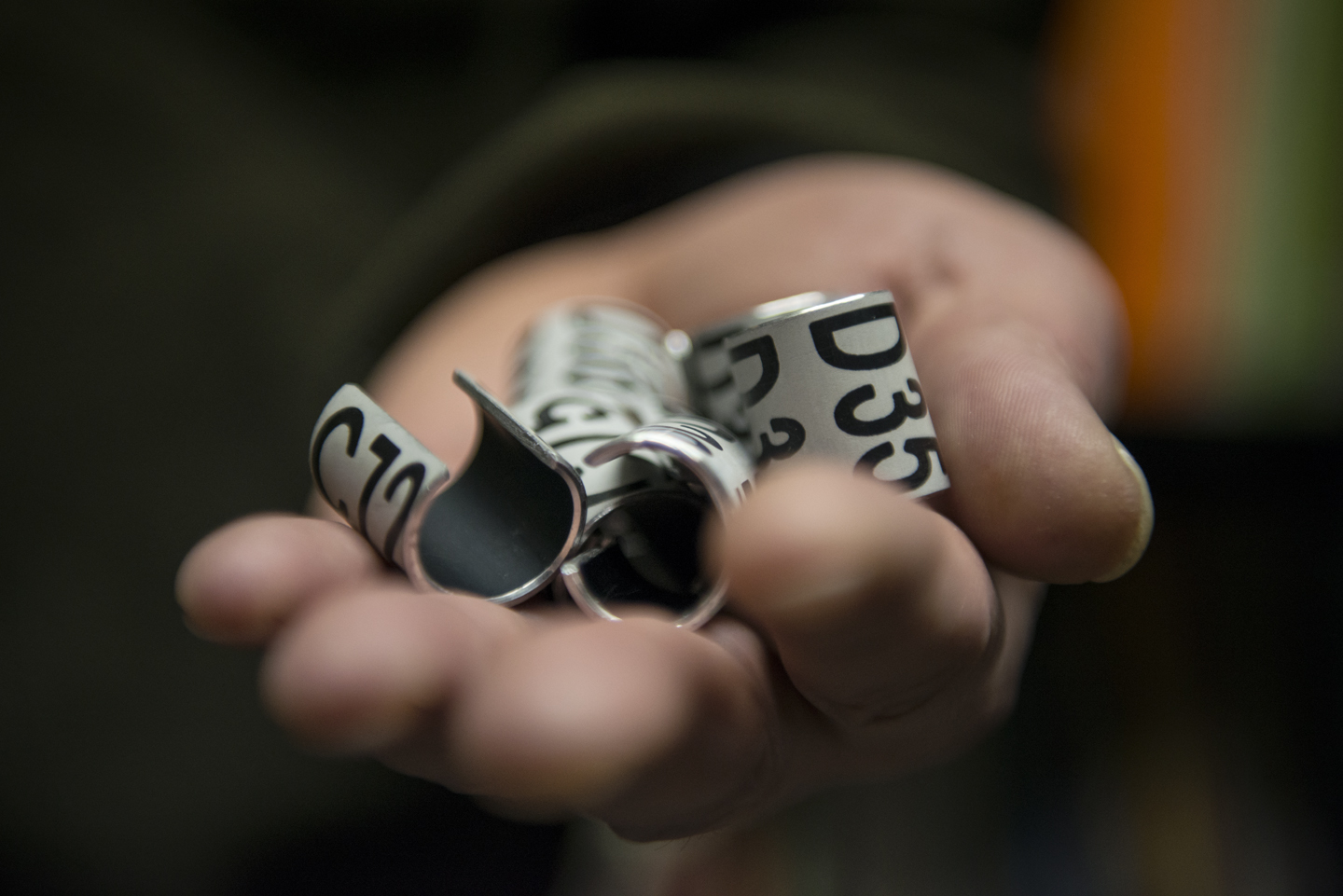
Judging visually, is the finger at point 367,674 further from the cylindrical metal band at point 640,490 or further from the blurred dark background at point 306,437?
the blurred dark background at point 306,437

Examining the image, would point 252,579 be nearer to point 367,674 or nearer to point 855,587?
point 367,674

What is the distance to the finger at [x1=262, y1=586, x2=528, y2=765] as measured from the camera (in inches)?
20.7

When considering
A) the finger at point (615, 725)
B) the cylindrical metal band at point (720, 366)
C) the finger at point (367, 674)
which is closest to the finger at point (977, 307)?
the cylindrical metal band at point (720, 366)

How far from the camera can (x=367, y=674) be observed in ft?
1.73

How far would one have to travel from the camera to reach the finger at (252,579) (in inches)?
25.0

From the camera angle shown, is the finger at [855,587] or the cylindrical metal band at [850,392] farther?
the cylindrical metal band at [850,392]

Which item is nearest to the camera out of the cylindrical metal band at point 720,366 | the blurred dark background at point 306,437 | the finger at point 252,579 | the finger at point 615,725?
the finger at point 615,725

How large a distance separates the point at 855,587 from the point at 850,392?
283 millimetres

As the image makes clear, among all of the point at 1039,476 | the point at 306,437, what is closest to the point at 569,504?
the point at 1039,476

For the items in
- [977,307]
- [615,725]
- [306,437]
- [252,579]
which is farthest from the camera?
[306,437]

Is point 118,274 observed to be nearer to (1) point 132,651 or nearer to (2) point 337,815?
(1) point 132,651

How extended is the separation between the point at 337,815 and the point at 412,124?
1.15m

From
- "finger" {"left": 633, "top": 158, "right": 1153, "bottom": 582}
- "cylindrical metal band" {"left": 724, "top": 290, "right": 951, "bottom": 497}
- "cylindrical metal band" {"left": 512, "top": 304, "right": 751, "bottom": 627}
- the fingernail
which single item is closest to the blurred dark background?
"finger" {"left": 633, "top": 158, "right": 1153, "bottom": 582}

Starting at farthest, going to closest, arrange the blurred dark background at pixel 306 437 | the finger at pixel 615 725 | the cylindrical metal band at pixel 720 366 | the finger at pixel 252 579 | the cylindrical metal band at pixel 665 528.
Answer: the blurred dark background at pixel 306 437
the cylindrical metal band at pixel 720 366
the cylindrical metal band at pixel 665 528
the finger at pixel 252 579
the finger at pixel 615 725
